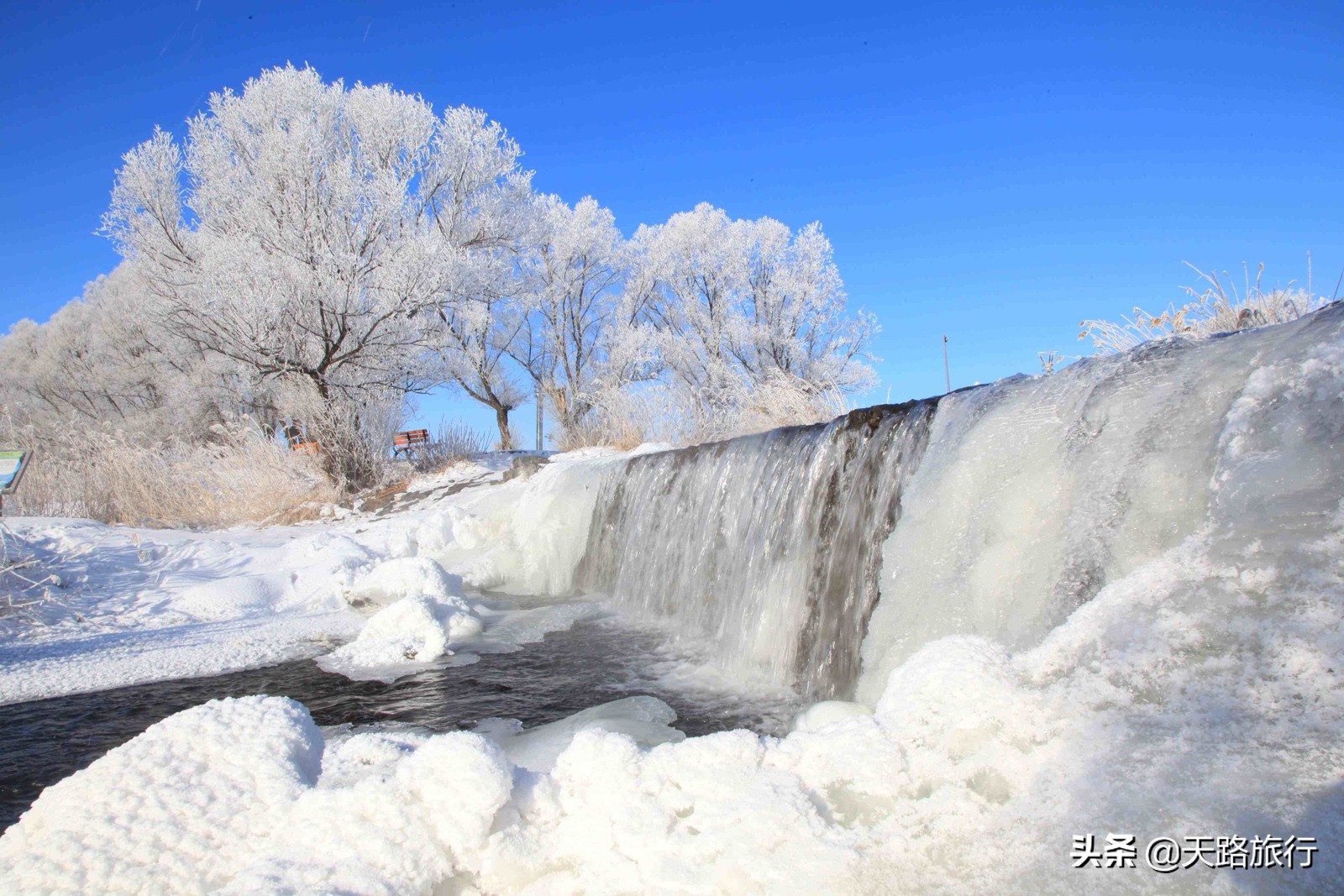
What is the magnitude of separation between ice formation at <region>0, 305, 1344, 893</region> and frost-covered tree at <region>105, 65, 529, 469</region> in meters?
10.4

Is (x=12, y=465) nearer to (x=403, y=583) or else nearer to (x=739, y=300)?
(x=403, y=583)

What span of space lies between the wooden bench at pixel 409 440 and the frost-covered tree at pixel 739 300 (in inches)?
410

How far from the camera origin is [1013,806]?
139 centimetres

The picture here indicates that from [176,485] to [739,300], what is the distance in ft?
56.0

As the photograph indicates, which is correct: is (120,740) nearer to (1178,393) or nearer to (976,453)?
(976,453)

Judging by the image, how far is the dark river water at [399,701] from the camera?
268cm

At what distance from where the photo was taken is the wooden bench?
12.0 m

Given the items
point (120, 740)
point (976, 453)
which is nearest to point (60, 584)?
point (120, 740)

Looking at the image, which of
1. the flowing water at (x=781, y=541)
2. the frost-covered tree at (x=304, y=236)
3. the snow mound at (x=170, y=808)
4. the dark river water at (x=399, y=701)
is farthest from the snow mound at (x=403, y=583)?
the frost-covered tree at (x=304, y=236)

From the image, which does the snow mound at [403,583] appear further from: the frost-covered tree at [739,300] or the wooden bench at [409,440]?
the frost-covered tree at [739,300]

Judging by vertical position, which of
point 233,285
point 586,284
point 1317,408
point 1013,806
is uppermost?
point 586,284

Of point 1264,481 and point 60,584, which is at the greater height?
point 1264,481

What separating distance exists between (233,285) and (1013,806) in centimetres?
1275

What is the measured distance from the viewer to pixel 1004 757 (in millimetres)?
1506
